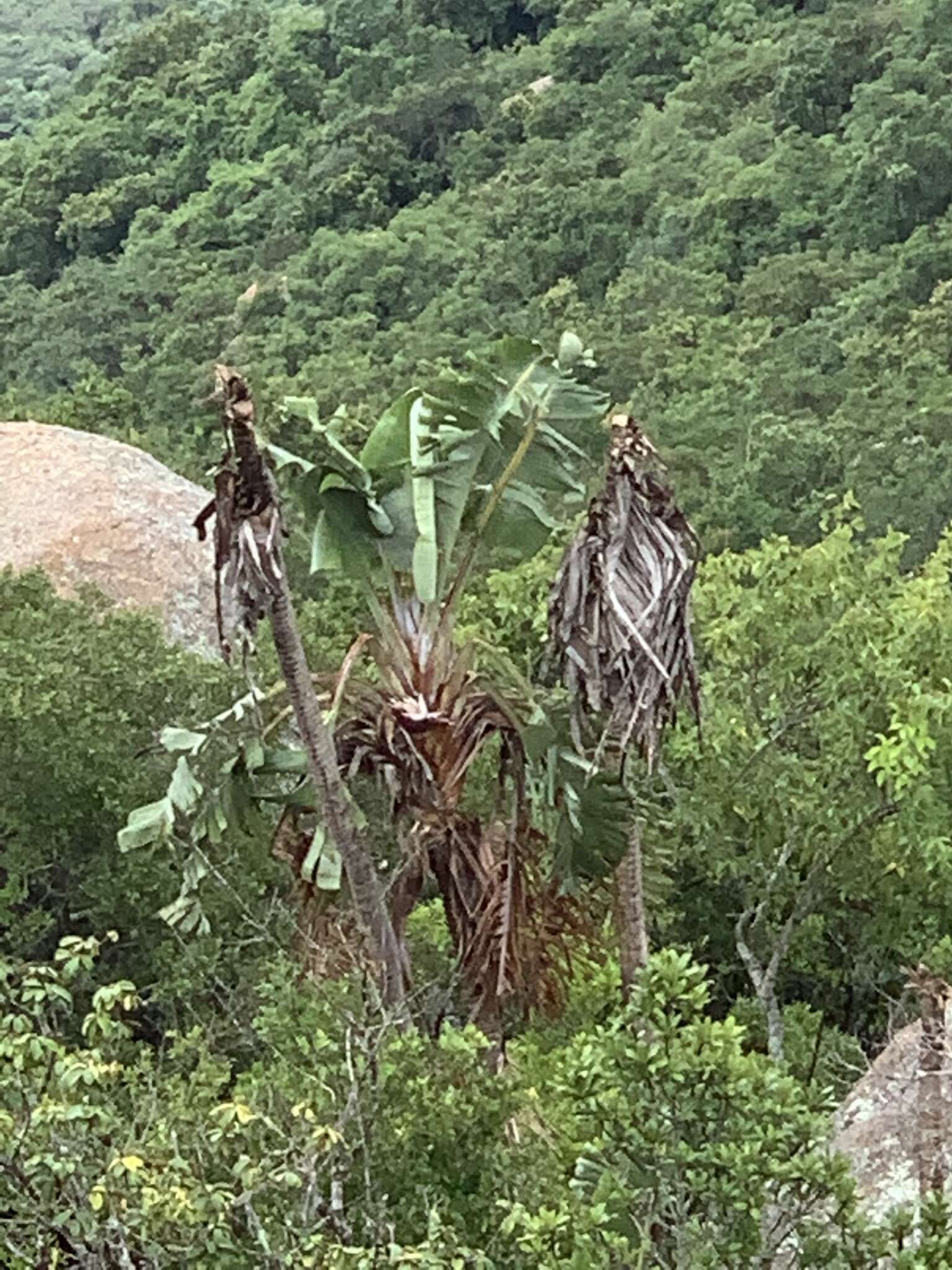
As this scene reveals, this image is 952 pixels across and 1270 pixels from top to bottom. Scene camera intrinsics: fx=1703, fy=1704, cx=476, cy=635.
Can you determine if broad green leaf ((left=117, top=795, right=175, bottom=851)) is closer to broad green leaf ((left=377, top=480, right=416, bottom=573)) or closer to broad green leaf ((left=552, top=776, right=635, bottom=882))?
broad green leaf ((left=377, top=480, right=416, bottom=573))

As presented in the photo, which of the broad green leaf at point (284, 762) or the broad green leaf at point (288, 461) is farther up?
the broad green leaf at point (288, 461)

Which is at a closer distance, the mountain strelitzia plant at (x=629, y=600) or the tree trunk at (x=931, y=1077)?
the tree trunk at (x=931, y=1077)

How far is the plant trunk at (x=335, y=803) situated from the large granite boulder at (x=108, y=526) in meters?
7.89

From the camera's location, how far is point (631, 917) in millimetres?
6938

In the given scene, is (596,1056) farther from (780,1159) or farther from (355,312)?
(355,312)

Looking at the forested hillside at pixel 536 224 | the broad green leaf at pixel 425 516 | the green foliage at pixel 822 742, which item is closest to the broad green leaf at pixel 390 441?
the broad green leaf at pixel 425 516

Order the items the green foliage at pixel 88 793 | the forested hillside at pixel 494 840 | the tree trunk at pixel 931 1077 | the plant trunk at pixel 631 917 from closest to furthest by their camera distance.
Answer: the forested hillside at pixel 494 840 < the tree trunk at pixel 931 1077 < the plant trunk at pixel 631 917 < the green foliage at pixel 88 793

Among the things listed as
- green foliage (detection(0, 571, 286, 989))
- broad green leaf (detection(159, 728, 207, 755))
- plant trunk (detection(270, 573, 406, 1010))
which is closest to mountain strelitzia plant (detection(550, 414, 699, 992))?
plant trunk (detection(270, 573, 406, 1010))

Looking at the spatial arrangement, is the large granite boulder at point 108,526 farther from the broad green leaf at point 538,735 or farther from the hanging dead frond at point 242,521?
the hanging dead frond at point 242,521

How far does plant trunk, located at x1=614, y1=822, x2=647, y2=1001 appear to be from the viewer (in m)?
6.94

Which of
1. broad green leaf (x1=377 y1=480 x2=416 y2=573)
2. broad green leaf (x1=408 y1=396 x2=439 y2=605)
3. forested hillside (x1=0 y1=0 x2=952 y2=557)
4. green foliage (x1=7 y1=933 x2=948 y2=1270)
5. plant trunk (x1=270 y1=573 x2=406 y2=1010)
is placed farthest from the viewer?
forested hillside (x1=0 y1=0 x2=952 y2=557)

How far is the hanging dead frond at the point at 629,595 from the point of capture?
20.4 ft

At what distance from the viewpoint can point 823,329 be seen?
3055 cm

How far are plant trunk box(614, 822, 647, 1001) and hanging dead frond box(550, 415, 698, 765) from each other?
76 cm
